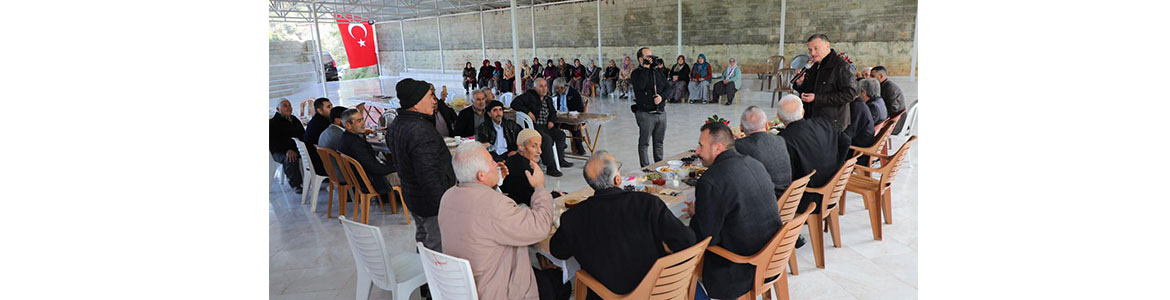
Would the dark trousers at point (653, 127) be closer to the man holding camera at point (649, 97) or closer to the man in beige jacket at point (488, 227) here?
the man holding camera at point (649, 97)

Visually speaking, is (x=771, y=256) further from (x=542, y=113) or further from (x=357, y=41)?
(x=357, y=41)

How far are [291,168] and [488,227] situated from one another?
4680 mm

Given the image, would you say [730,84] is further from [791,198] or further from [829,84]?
[791,198]

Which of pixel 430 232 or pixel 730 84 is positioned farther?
pixel 730 84

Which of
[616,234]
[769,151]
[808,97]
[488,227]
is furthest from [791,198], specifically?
[808,97]

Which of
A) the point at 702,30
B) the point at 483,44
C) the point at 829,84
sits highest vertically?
the point at 483,44

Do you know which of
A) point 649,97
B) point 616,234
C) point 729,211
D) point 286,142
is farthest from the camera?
point 286,142

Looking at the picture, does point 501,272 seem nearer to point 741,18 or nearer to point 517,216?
point 517,216

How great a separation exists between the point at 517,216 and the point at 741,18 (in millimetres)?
13896

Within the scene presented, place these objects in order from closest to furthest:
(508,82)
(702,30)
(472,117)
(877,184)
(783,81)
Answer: (877,184), (472,117), (783,81), (702,30), (508,82)

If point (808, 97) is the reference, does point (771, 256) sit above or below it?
below

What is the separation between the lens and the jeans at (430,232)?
3134mm

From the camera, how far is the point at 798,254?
12.9ft

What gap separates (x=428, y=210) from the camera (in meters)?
3.29
